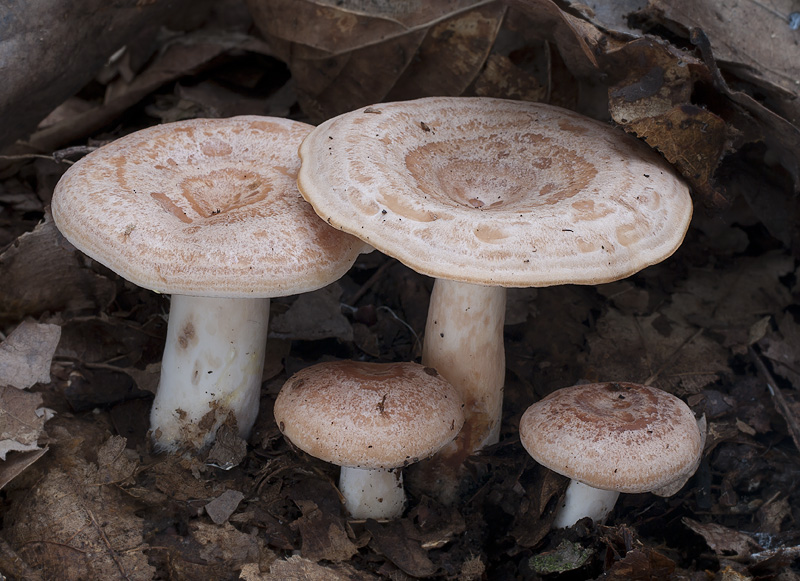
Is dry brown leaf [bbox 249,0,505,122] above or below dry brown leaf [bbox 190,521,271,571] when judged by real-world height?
above

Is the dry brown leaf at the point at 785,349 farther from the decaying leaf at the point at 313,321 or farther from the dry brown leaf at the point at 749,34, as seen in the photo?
the decaying leaf at the point at 313,321

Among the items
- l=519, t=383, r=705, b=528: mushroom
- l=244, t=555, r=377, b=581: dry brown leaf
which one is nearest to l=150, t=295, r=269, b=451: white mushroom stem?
l=244, t=555, r=377, b=581: dry brown leaf

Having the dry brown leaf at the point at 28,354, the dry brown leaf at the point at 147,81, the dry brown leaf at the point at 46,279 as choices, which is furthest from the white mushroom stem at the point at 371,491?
the dry brown leaf at the point at 147,81

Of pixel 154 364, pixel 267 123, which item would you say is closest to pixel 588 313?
pixel 267 123

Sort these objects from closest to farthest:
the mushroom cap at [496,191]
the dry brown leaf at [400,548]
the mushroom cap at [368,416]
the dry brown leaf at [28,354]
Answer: the mushroom cap at [496,191] → the mushroom cap at [368,416] → the dry brown leaf at [400,548] → the dry brown leaf at [28,354]

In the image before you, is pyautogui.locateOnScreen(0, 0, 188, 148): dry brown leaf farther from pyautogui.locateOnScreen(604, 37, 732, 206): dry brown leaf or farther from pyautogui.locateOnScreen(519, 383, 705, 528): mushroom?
pyautogui.locateOnScreen(519, 383, 705, 528): mushroom

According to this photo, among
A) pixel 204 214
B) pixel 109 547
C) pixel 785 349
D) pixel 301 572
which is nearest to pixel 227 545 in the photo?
pixel 301 572

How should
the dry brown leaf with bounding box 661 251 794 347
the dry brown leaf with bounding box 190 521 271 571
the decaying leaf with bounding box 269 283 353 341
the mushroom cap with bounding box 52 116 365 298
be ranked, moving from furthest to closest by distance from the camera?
1. the dry brown leaf with bounding box 661 251 794 347
2. the decaying leaf with bounding box 269 283 353 341
3. the dry brown leaf with bounding box 190 521 271 571
4. the mushroom cap with bounding box 52 116 365 298

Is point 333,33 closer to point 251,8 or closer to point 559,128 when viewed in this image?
point 251,8
